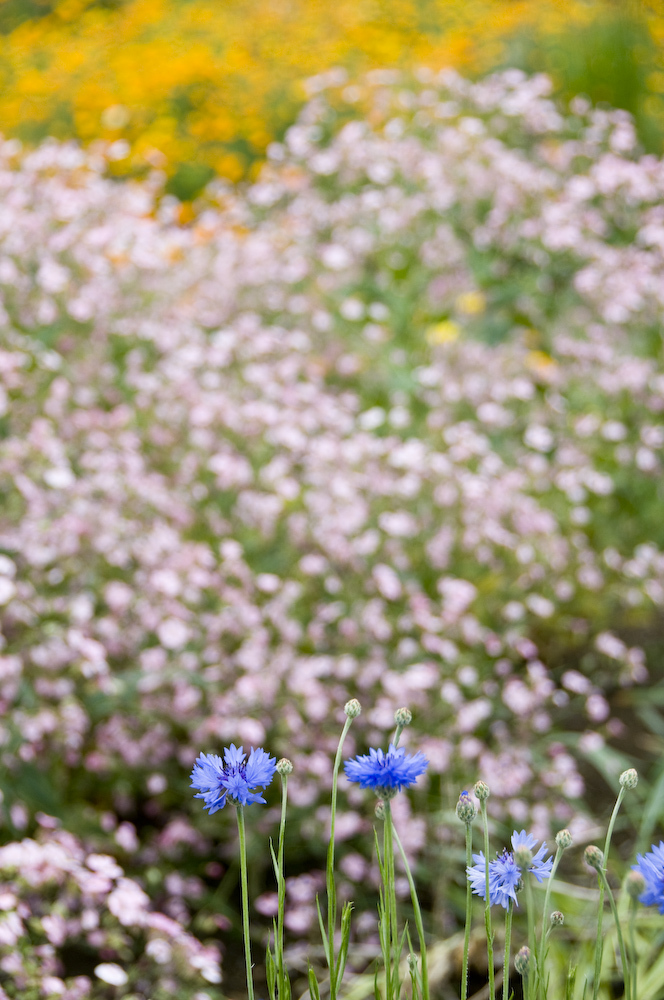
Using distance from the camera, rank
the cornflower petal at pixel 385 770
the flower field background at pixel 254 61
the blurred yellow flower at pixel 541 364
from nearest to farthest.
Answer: the cornflower petal at pixel 385 770 → the blurred yellow flower at pixel 541 364 → the flower field background at pixel 254 61

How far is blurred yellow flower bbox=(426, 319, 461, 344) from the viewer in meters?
3.79

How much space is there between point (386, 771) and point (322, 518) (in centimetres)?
182

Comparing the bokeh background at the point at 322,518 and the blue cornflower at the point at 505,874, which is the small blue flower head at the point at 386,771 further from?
the bokeh background at the point at 322,518

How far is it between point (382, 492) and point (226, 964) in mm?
1350

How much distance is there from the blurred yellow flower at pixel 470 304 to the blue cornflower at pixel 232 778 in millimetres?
3317

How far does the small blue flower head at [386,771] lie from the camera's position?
0.93 meters

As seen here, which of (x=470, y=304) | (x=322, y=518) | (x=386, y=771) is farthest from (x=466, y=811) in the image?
(x=470, y=304)

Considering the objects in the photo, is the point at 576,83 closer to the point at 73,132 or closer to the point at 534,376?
the point at 534,376

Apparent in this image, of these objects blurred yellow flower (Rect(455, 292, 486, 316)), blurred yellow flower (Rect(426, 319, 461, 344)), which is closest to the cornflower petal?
blurred yellow flower (Rect(426, 319, 461, 344))

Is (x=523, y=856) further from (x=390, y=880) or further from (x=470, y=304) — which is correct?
(x=470, y=304)

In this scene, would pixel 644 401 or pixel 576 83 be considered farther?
pixel 576 83

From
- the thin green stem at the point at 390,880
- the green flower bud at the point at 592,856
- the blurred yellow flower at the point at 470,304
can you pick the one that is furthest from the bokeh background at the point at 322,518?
the green flower bud at the point at 592,856

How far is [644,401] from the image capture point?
143 inches

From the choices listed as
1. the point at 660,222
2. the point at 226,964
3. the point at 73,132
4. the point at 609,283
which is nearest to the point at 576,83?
the point at 660,222
